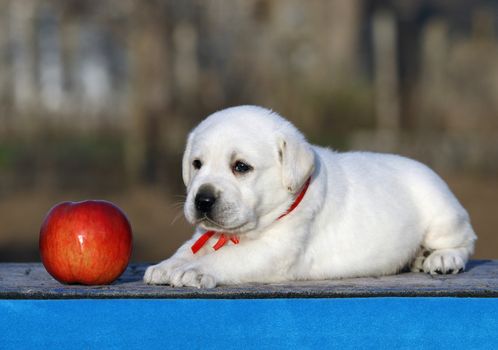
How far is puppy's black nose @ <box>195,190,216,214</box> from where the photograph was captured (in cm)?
447

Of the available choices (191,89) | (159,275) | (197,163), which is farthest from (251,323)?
(191,89)

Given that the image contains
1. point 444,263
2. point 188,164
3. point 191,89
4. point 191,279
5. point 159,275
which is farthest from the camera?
point 191,89

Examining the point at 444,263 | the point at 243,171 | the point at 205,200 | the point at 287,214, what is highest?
the point at 243,171

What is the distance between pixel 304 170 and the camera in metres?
4.65

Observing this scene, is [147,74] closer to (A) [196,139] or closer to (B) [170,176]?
(B) [170,176]

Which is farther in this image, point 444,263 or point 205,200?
point 444,263

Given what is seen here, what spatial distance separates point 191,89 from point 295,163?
40.7 ft

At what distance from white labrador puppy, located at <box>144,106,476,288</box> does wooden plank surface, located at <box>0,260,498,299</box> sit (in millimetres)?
144

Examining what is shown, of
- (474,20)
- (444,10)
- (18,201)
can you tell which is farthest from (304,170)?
(444,10)

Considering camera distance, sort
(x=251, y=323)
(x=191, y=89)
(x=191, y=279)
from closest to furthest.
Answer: (x=251, y=323) < (x=191, y=279) < (x=191, y=89)

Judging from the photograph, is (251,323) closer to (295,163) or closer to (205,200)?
(205,200)

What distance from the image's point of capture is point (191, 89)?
16.9 metres

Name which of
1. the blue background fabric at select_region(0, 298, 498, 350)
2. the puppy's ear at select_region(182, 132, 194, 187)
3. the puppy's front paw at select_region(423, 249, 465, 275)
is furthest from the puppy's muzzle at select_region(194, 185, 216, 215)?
the puppy's front paw at select_region(423, 249, 465, 275)

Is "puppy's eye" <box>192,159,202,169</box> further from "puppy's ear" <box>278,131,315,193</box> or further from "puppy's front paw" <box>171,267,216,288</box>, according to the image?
"puppy's front paw" <box>171,267,216,288</box>
